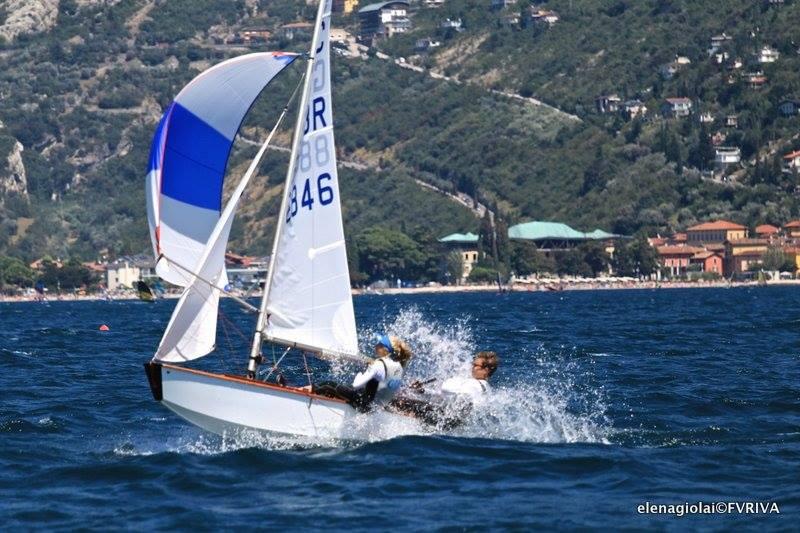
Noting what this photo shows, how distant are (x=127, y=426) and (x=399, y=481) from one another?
852 centimetres

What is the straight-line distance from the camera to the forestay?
26312 mm

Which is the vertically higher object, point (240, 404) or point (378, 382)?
point (378, 382)

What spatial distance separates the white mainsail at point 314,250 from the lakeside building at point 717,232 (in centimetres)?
17119

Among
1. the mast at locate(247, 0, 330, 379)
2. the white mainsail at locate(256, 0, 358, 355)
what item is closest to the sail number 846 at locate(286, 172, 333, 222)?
the white mainsail at locate(256, 0, 358, 355)

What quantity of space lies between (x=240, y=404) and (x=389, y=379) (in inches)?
88.3

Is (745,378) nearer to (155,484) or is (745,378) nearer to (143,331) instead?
(155,484)

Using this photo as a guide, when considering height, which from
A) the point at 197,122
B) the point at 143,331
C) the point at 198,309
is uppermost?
the point at 197,122

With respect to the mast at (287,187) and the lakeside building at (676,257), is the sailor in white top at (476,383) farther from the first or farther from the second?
the lakeside building at (676,257)

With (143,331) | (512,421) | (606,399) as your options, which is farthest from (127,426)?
(143,331)

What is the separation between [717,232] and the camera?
196000 millimetres

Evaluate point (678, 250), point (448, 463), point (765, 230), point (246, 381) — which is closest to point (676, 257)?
point (678, 250)

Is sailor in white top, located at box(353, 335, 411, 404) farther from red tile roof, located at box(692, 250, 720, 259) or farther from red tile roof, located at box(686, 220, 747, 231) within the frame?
red tile roof, located at box(686, 220, 747, 231)

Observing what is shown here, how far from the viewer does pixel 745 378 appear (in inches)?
1625

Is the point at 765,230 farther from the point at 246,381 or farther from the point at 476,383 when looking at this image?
the point at 246,381
